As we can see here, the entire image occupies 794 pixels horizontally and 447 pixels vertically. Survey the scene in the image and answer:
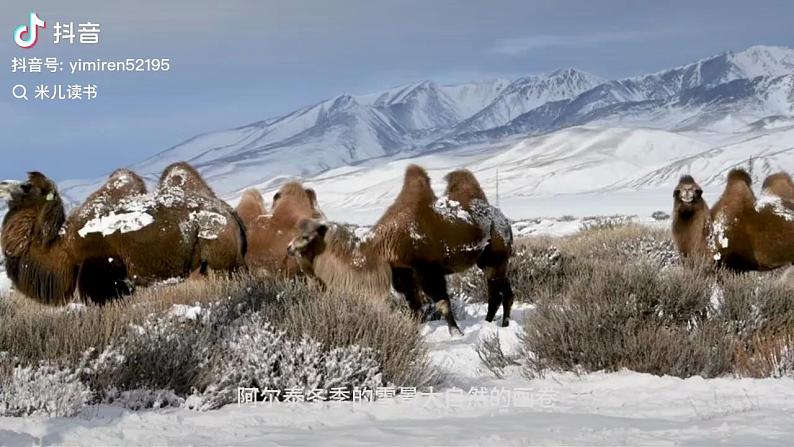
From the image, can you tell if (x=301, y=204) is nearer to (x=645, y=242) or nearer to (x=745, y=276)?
Answer: (x=745, y=276)

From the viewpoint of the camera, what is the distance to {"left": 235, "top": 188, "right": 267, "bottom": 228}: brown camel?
427 inches

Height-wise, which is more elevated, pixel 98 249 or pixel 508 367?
pixel 98 249

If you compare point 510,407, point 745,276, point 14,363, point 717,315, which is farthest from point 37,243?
point 745,276

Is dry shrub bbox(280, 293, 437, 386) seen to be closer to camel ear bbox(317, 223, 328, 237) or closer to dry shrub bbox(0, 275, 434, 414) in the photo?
dry shrub bbox(0, 275, 434, 414)

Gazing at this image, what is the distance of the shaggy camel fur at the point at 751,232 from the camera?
10648mm

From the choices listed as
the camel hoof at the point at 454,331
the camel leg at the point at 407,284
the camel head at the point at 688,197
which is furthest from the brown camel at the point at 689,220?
the camel leg at the point at 407,284

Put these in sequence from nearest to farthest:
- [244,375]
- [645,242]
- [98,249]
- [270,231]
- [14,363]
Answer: [14,363]
[244,375]
[98,249]
[270,231]
[645,242]

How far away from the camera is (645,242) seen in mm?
18062

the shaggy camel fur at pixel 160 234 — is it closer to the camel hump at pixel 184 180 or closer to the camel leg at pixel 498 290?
the camel hump at pixel 184 180

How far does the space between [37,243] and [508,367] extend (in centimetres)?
415

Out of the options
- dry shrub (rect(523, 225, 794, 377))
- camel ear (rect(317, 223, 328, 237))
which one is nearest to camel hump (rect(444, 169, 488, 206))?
camel ear (rect(317, 223, 328, 237))

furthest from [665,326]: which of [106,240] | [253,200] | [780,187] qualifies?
[253,200]

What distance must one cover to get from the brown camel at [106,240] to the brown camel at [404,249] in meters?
1.62

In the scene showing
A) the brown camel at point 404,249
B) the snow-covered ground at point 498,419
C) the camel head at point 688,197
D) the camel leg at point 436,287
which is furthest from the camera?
the camel head at point 688,197
